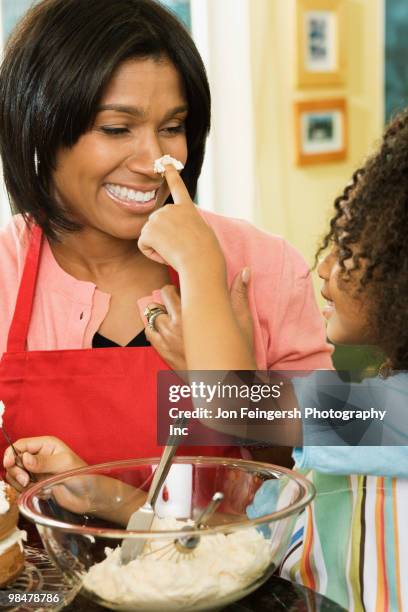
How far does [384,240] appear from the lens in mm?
1185

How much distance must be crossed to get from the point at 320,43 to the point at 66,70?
8.69 feet

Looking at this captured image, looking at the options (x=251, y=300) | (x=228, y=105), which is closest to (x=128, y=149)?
(x=251, y=300)

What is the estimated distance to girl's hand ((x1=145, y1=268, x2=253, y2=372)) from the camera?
149 centimetres

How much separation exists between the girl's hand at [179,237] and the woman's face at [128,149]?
2.4 inches

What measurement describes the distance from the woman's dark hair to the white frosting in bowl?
79 centimetres

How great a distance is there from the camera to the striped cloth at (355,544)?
1.12 m

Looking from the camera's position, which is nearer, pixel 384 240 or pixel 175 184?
pixel 384 240

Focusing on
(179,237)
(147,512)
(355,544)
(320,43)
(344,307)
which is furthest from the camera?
(320,43)

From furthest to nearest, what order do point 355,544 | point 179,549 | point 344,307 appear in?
point 344,307 → point 355,544 → point 179,549

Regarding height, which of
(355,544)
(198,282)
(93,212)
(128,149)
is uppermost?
(128,149)

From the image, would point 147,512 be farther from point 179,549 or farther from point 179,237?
point 179,237

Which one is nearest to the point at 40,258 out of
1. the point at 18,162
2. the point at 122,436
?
the point at 18,162

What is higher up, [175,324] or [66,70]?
[66,70]

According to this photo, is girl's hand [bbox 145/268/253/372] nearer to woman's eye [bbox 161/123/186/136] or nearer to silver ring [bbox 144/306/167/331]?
silver ring [bbox 144/306/167/331]
